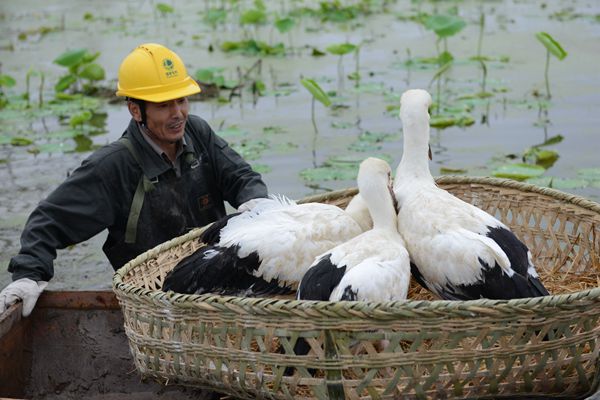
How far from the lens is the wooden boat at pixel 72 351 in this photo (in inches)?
173

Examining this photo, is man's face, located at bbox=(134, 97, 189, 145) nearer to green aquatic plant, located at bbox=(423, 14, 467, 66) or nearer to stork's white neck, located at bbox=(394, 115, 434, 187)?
stork's white neck, located at bbox=(394, 115, 434, 187)

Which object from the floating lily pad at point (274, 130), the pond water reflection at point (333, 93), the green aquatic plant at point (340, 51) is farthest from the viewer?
the green aquatic plant at point (340, 51)

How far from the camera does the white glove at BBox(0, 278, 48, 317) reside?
13.9ft

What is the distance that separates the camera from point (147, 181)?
15.9 ft

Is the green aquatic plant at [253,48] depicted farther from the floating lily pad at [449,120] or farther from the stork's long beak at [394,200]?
the stork's long beak at [394,200]

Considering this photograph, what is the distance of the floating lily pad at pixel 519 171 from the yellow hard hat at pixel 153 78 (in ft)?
9.37

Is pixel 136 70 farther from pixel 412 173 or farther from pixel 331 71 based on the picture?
pixel 331 71

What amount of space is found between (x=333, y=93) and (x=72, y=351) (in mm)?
5704

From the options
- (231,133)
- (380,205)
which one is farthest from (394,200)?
(231,133)

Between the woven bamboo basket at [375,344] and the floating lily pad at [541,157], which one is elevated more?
the woven bamboo basket at [375,344]

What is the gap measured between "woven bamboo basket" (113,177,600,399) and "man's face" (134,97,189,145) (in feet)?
4.15

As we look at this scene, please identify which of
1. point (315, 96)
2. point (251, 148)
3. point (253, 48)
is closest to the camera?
point (315, 96)

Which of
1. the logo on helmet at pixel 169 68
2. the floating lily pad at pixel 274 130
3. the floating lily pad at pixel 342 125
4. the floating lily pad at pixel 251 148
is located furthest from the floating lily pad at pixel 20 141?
the logo on helmet at pixel 169 68

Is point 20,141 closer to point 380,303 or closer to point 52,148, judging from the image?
point 52,148
